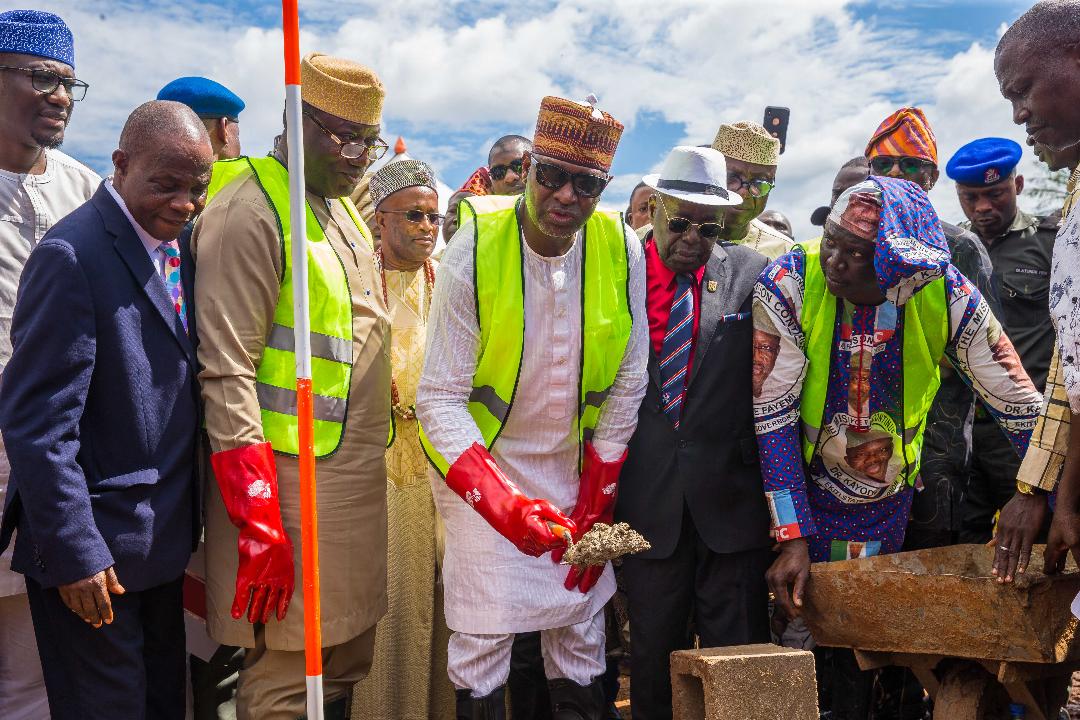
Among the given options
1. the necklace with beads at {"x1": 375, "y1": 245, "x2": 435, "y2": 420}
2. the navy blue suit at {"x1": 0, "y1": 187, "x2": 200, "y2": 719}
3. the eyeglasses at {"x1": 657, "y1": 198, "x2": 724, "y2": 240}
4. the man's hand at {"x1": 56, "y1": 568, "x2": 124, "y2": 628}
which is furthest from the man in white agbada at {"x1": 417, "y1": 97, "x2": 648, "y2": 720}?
the man's hand at {"x1": 56, "y1": 568, "x2": 124, "y2": 628}

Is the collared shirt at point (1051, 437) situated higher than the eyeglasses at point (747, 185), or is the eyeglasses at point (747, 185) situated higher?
the eyeglasses at point (747, 185)

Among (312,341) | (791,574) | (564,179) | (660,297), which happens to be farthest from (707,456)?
(312,341)

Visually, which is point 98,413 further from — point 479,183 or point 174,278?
point 479,183

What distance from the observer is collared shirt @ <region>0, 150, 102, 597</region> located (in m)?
3.10

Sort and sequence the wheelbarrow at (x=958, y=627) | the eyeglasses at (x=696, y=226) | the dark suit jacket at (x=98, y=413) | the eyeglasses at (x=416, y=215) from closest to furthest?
the dark suit jacket at (x=98, y=413), the wheelbarrow at (x=958, y=627), the eyeglasses at (x=696, y=226), the eyeglasses at (x=416, y=215)

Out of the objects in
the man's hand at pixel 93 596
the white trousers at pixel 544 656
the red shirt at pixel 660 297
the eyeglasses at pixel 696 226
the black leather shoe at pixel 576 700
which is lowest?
the black leather shoe at pixel 576 700

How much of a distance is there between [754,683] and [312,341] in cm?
168

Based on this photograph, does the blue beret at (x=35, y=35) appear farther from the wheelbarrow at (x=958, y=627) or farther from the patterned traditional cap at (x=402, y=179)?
the wheelbarrow at (x=958, y=627)

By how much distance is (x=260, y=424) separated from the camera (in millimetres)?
2834

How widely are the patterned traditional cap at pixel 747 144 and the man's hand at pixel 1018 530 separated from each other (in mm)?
2441

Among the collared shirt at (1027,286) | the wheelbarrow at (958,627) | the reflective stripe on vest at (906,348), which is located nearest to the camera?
the wheelbarrow at (958,627)

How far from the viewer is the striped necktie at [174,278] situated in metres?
2.89

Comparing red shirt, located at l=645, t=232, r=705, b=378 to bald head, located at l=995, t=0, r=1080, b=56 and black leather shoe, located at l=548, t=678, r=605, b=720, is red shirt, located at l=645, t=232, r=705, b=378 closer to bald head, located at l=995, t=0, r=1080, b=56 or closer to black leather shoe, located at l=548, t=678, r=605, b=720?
Result: black leather shoe, located at l=548, t=678, r=605, b=720

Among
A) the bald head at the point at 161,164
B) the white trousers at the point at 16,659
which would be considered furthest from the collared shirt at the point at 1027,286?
the white trousers at the point at 16,659
